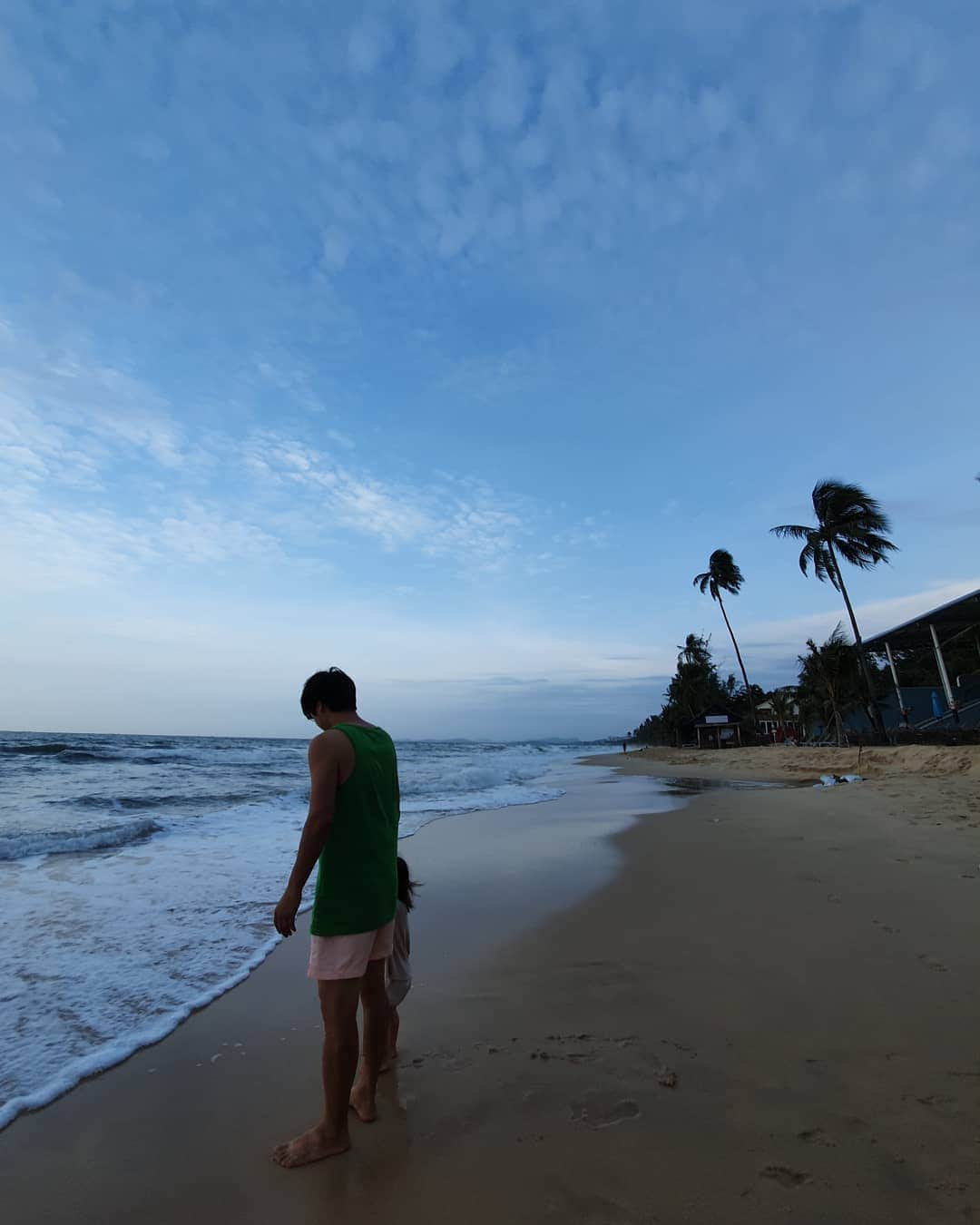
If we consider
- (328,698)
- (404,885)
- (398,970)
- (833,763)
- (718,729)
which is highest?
(718,729)

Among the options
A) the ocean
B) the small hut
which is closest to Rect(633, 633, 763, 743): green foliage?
the small hut

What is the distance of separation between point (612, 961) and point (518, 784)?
1870 centimetres

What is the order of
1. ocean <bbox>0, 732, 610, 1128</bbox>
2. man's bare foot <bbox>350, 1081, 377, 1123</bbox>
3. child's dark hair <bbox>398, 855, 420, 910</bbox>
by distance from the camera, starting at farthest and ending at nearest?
ocean <bbox>0, 732, 610, 1128</bbox>, child's dark hair <bbox>398, 855, 420, 910</bbox>, man's bare foot <bbox>350, 1081, 377, 1123</bbox>

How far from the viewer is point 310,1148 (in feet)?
7.25

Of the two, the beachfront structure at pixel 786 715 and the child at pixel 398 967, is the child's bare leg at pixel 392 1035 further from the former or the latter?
the beachfront structure at pixel 786 715

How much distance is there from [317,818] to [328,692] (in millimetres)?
513

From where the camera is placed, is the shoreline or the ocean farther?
the ocean

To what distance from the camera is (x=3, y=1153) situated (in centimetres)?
238

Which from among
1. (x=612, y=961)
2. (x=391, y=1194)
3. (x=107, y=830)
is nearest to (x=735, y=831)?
(x=612, y=961)

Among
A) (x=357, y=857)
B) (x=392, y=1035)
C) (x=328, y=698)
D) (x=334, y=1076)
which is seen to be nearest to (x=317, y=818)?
(x=357, y=857)

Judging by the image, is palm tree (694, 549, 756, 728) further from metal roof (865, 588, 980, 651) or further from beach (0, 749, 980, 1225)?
beach (0, 749, 980, 1225)

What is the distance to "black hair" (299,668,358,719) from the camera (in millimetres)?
2535

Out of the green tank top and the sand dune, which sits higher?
the sand dune

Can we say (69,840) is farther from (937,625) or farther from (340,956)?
(937,625)
